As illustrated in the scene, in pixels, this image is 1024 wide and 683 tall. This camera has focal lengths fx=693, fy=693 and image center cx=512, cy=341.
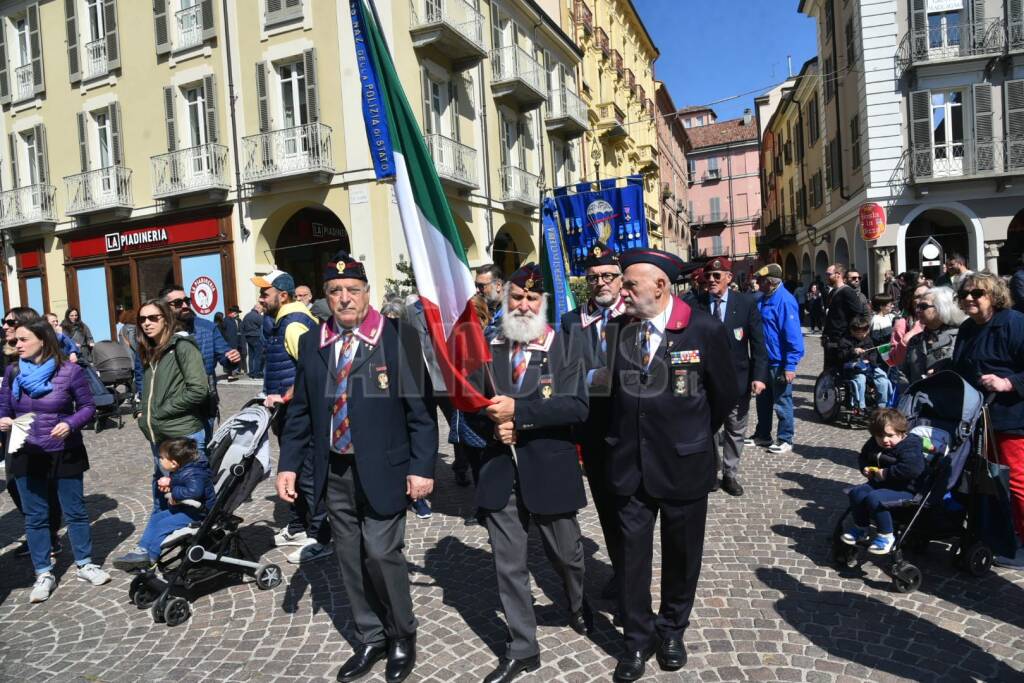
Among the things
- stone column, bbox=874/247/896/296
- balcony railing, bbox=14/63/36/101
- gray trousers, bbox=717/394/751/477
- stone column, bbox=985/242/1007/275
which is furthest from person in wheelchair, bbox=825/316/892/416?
balcony railing, bbox=14/63/36/101

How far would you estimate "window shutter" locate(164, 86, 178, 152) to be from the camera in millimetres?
18516

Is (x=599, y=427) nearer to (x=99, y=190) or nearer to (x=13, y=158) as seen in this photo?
(x=99, y=190)

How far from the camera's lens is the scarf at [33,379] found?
4805 mm

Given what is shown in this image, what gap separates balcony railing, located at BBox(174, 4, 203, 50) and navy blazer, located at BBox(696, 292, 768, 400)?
55.7ft

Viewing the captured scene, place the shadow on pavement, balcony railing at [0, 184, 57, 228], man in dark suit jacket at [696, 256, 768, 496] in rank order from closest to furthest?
the shadow on pavement → man in dark suit jacket at [696, 256, 768, 496] → balcony railing at [0, 184, 57, 228]

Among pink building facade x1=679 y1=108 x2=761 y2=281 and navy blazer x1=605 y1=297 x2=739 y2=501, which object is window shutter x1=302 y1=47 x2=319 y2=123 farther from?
pink building facade x1=679 y1=108 x2=761 y2=281

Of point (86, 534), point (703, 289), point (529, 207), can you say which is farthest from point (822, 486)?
point (529, 207)

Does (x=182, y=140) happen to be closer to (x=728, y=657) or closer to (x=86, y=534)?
(x=86, y=534)

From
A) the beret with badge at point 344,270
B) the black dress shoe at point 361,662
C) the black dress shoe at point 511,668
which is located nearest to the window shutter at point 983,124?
the beret with badge at point 344,270

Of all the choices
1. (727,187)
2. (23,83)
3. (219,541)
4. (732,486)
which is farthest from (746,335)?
(727,187)

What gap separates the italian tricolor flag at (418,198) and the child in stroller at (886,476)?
8.85ft

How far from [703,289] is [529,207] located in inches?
620

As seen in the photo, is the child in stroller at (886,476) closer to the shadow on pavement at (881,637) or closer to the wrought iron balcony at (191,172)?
the shadow on pavement at (881,637)

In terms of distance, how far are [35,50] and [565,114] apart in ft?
55.2
